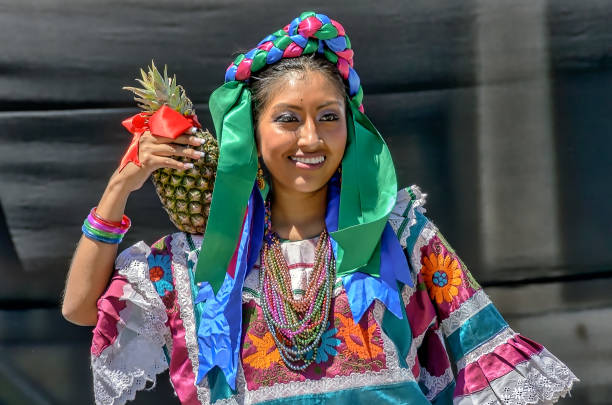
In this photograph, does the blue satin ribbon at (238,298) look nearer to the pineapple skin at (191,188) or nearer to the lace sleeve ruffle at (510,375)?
the pineapple skin at (191,188)

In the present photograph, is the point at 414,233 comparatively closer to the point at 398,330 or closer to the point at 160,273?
the point at 398,330

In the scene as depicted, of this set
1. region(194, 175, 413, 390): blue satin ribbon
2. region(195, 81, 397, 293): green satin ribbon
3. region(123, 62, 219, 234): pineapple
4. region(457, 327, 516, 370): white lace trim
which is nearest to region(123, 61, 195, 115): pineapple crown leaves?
region(123, 62, 219, 234): pineapple

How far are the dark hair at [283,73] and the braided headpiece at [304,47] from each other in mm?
13

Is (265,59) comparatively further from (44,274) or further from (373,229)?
(44,274)

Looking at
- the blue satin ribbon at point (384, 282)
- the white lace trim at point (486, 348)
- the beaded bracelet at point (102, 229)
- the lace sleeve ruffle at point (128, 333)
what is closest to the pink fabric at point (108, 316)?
the lace sleeve ruffle at point (128, 333)

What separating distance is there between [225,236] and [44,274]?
3.23 feet

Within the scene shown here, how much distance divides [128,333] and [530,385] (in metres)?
0.98

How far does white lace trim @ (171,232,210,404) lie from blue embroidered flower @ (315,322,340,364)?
0.95 feet

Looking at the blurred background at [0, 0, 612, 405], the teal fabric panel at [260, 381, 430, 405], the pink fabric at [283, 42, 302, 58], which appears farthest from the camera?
the blurred background at [0, 0, 612, 405]

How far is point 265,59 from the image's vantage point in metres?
1.99

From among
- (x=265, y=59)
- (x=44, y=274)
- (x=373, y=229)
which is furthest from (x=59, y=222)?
(x=373, y=229)

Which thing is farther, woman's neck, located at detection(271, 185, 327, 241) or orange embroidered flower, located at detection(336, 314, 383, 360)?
woman's neck, located at detection(271, 185, 327, 241)

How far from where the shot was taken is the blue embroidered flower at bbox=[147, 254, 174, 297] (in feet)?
6.56

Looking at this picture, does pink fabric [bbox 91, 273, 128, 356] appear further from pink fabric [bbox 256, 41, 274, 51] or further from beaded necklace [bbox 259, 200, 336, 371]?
pink fabric [bbox 256, 41, 274, 51]
